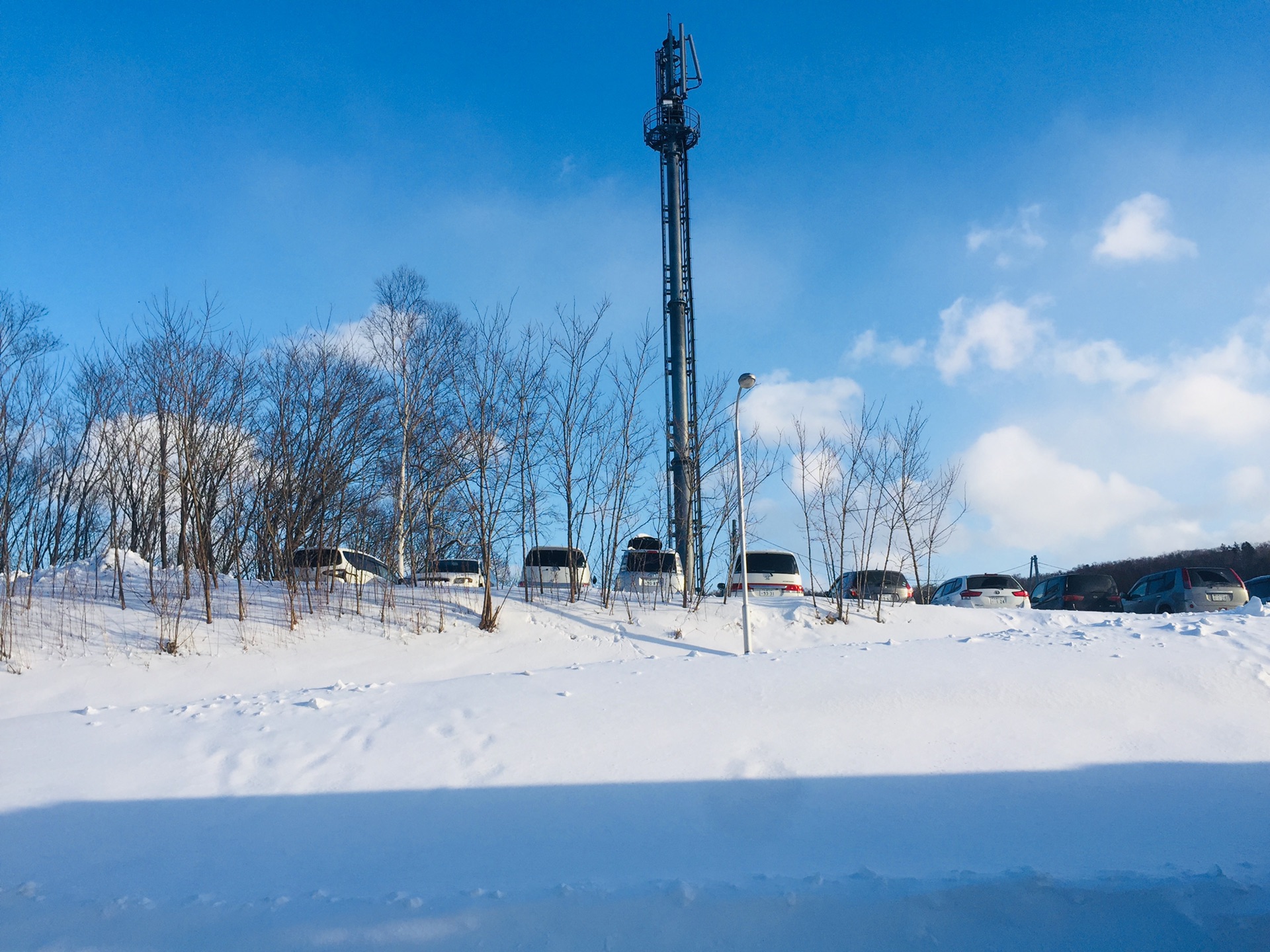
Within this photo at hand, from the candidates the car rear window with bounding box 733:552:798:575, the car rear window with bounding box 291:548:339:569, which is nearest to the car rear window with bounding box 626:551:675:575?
the car rear window with bounding box 733:552:798:575

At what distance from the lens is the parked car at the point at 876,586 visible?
1734cm

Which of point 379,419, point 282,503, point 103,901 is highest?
point 379,419

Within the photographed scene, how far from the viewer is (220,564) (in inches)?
724

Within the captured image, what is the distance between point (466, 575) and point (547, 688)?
11535 millimetres

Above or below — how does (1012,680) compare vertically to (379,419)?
below

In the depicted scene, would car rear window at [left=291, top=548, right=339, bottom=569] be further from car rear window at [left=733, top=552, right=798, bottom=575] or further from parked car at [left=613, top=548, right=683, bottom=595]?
car rear window at [left=733, top=552, right=798, bottom=575]

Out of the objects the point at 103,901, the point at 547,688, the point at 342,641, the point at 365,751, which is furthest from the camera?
the point at 342,641

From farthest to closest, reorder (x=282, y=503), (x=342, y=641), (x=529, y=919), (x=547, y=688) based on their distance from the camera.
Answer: (x=282, y=503) < (x=342, y=641) < (x=547, y=688) < (x=529, y=919)

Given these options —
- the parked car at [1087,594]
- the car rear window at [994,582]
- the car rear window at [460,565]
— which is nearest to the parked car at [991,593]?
the car rear window at [994,582]

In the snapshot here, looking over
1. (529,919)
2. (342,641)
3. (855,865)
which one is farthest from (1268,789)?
(342,641)

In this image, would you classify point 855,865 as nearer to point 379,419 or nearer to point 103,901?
point 103,901

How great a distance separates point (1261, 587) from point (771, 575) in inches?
494

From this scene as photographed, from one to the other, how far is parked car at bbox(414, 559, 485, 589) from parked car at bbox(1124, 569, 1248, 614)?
46.7ft

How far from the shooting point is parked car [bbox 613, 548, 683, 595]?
16.2 m
